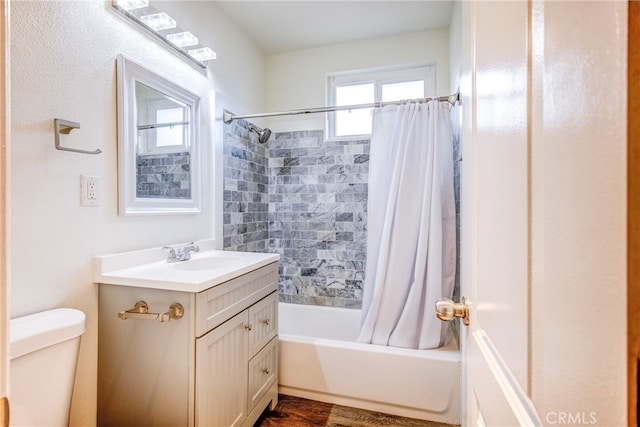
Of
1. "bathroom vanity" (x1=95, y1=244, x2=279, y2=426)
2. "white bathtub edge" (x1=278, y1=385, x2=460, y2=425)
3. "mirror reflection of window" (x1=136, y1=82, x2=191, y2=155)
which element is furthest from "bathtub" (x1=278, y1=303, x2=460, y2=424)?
"mirror reflection of window" (x1=136, y1=82, x2=191, y2=155)

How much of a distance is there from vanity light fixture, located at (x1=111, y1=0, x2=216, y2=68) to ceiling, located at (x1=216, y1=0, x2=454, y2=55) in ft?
1.81

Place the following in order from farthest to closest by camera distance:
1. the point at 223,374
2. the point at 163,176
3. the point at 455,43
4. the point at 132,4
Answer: the point at 455,43 → the point at 163,176 → the point at 132,4 → the point at 223,374

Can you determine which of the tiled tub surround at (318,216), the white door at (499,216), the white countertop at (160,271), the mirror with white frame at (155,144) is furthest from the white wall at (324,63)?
the white door at (499,216)

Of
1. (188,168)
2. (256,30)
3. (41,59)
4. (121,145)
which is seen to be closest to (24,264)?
(121,145)

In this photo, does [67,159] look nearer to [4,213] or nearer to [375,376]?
[4,213]

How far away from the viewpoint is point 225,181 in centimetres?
223

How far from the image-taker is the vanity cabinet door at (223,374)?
1183 mm

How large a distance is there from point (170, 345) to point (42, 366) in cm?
37

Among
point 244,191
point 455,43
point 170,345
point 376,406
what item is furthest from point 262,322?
point 455,43

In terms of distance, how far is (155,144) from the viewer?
161 cm

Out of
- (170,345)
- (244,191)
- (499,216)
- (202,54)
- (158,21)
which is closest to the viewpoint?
(499,216)

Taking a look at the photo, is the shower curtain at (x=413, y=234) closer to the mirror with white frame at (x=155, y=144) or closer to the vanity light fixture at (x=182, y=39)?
the mirror with white frame at (x=155, y=144)

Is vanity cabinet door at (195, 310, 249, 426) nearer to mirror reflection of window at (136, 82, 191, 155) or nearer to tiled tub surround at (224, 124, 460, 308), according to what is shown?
mirror reflection of window at (136, 82, 191, 155)

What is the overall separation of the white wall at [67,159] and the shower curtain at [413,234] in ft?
4.50
